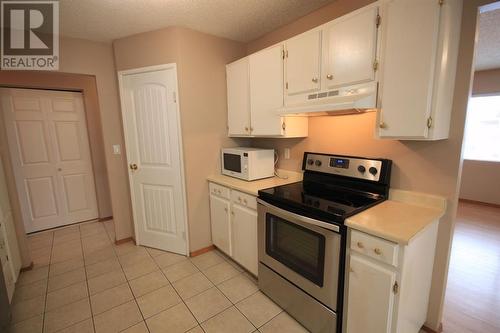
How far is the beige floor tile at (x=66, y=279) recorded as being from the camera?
227cm

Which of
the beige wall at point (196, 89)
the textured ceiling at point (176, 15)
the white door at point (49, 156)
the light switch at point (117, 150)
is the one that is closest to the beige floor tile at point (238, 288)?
the beige wall at point (196, 89)

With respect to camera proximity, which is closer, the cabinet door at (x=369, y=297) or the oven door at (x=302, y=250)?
the cabinet door at (x=369, y=297)

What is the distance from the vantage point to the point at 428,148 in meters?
1.59

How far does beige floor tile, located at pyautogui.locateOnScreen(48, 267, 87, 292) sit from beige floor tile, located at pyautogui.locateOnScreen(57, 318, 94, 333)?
0.66 m

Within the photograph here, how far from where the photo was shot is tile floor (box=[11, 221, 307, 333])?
1798mm

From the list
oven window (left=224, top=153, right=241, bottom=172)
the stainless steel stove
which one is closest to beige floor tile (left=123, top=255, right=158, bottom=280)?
the stainless steel stove

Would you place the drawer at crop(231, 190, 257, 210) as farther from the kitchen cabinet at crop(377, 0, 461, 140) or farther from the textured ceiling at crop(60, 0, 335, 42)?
the textured ceiling at crop(60, 0, 335, 42)

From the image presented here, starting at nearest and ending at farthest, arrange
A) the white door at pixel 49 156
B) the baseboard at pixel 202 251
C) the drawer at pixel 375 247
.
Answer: the drawer at pixel 375 247 < the baseboard at pixel 202 251 < the white door at pixel 49 156

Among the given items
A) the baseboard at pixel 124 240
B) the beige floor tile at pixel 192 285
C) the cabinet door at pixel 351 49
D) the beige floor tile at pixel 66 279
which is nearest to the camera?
the cabinet door at pixel 351 49

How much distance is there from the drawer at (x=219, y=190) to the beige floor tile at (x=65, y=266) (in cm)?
170

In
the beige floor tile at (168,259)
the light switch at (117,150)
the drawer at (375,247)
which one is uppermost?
the light switch at (117,150)

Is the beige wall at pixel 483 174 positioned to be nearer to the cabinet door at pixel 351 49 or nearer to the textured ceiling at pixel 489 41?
the textured ceiling at pixel 489 41

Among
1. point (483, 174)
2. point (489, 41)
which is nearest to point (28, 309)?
point (489, 41)

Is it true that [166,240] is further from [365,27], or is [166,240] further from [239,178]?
[365,27]
